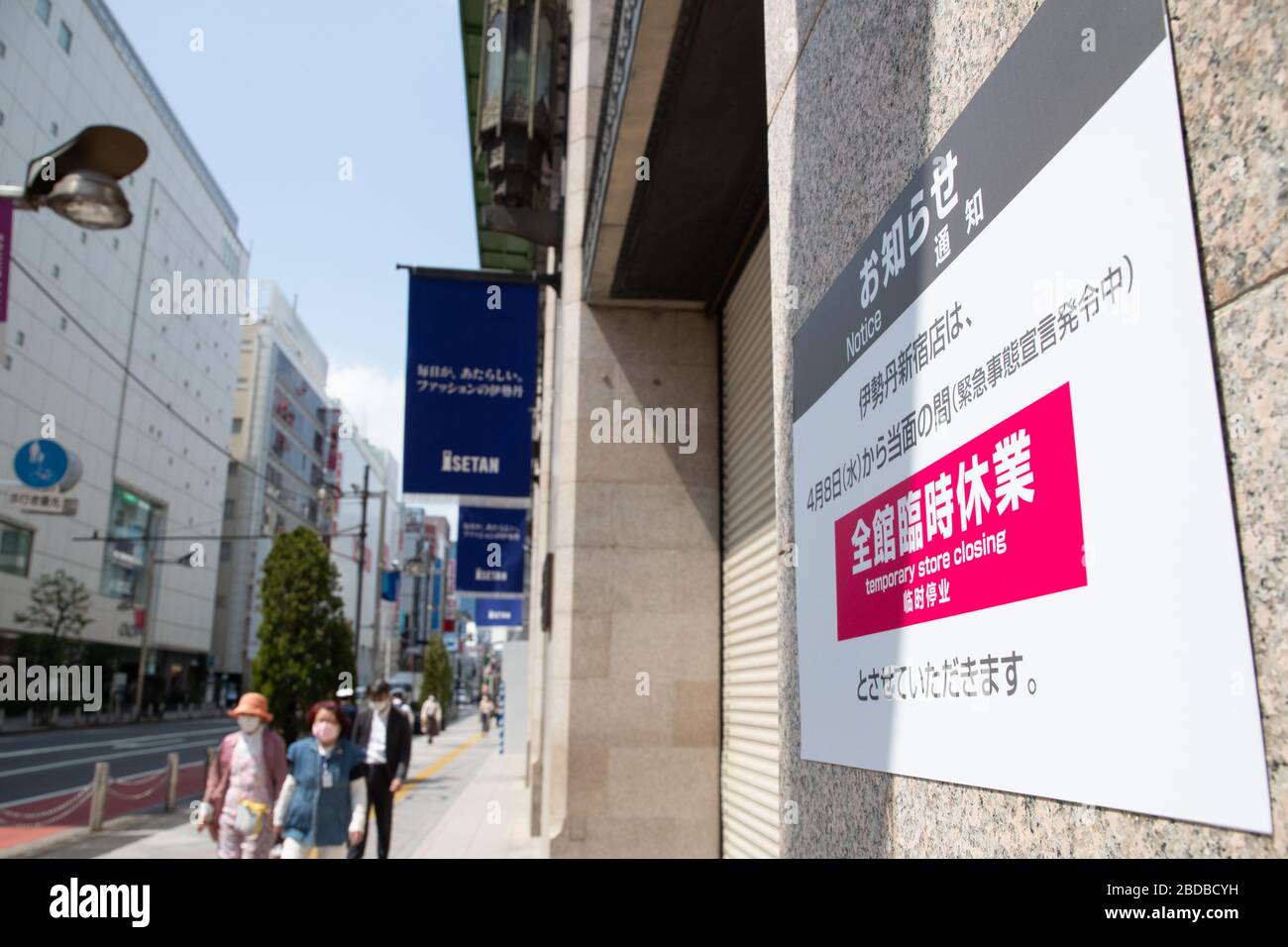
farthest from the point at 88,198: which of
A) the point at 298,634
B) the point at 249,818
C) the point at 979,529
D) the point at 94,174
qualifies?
the point at 298,634

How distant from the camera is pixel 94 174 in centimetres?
754

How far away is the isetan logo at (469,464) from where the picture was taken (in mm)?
10294

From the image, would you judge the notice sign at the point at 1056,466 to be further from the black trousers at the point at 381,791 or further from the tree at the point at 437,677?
the tree at the point at 437,677

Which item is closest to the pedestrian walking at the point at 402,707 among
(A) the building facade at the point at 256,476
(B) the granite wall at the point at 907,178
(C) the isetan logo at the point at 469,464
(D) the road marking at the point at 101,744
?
(C) the isetan logo at the point at 469,464

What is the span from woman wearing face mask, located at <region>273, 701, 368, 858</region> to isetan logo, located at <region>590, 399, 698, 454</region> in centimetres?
319

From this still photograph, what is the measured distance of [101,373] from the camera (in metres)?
56.9

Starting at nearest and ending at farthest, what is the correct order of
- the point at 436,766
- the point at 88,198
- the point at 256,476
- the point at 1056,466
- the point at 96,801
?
1. the point at 1056,466
2. the point at 88,198
3. the point at 96,801
4. the point at 436,766
5. the point at 256,476

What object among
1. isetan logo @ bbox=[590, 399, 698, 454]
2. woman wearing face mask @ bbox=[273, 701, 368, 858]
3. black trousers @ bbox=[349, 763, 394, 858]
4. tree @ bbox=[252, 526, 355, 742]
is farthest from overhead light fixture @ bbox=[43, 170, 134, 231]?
tree @ bbox=[252, 526, 355, 742]

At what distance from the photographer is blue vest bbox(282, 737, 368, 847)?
7.18m

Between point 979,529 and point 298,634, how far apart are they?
21900mm

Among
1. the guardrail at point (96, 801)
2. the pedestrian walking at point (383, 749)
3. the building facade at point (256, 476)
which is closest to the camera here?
the pedestrian walking at point (383, 749)

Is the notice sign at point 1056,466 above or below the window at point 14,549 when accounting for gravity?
below

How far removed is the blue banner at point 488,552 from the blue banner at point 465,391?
7.65 meters
